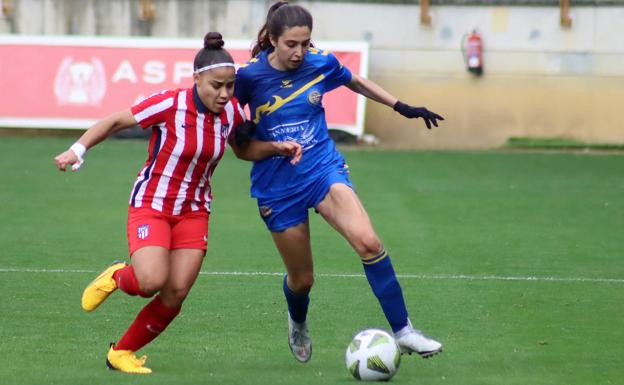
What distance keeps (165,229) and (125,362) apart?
2.34 ft

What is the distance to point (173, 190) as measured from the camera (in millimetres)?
6449

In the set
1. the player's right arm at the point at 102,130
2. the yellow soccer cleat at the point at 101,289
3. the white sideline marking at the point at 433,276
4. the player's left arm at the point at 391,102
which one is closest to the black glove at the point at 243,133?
the player's right arm at the point at 102,130

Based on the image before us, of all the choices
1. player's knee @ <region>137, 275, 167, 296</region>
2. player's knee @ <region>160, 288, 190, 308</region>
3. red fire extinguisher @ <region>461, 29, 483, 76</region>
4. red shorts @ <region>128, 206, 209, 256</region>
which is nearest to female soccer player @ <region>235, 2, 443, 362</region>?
red shorts @ <region>128, 206, 209, 256</region>

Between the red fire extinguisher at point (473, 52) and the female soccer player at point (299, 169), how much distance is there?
40.5ft

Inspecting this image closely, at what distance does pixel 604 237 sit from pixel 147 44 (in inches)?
374

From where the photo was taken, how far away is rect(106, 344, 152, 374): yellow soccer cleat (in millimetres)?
6367

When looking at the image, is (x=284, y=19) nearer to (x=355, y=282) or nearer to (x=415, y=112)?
(x=415, y=112)

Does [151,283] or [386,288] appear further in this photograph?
[386,288]

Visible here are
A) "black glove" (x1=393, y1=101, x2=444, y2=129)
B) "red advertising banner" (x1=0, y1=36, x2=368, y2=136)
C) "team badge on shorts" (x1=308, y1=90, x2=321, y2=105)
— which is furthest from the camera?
"red advertising banner" (x1=0, y1=36, x2=368, y2=136)

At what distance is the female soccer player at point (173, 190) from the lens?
20.6 ft

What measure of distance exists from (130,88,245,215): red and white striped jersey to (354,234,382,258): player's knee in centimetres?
87

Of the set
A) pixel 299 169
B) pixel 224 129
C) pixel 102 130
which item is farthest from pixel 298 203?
pixel 102 130

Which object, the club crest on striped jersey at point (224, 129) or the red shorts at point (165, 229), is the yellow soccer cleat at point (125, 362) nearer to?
the red shorts at point (165, 229)

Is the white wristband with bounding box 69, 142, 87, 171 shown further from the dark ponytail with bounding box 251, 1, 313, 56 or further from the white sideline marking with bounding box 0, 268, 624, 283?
the white sideline marking with bounding box 0, 268, 624, 283
